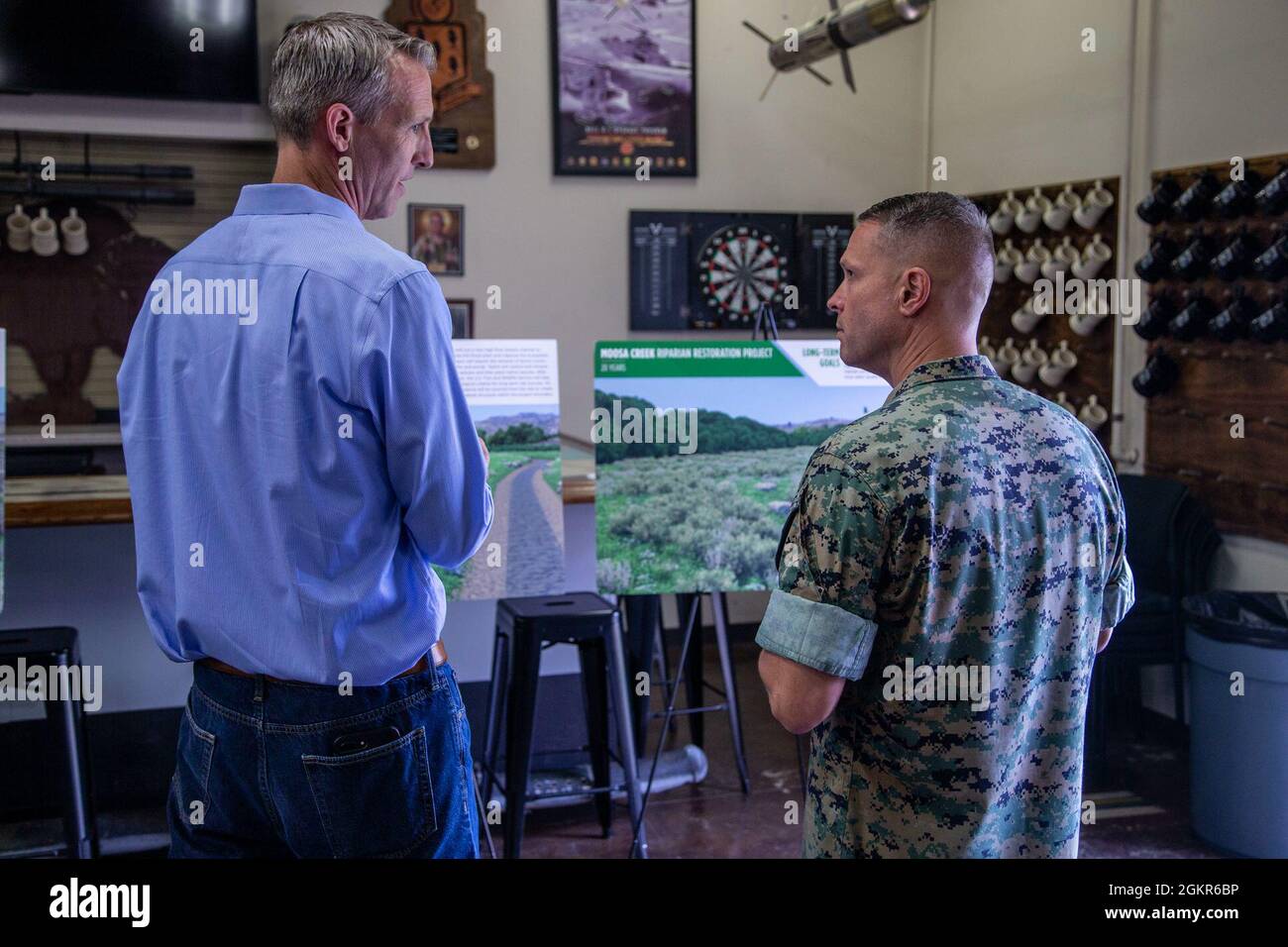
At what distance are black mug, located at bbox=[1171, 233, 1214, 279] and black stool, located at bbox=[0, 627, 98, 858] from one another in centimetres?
365

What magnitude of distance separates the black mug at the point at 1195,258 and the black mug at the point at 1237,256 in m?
0.10

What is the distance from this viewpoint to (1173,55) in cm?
436

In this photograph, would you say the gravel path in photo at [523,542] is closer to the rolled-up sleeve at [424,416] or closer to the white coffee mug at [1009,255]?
the rolled-up sleeve at [424,416]

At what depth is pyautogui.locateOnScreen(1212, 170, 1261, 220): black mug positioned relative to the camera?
394cm

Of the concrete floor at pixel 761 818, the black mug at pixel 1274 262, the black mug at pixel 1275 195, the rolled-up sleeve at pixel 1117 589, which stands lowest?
the concrete floor at pixel 761 818

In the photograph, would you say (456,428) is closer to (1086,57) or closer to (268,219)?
(268,219)

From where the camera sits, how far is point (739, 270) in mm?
6023

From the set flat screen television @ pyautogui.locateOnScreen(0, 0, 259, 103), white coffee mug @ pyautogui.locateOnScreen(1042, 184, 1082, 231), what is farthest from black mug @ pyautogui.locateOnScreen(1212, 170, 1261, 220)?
flat screen television @ pyautogui.locateOnScreen(0, 0, 259, 103)

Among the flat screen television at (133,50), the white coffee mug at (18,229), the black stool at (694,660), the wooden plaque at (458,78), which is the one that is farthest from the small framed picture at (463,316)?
the black stool at (694,660)

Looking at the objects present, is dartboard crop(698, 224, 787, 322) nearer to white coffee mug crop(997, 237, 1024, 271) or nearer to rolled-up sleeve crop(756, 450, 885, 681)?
white coffee mug crop(997, 237, 1024, 271)

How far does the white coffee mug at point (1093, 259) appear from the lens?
15.4 ft

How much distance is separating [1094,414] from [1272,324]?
0.95 m

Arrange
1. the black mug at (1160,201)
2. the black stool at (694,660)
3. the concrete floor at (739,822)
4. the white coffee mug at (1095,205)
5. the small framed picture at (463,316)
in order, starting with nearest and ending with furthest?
the concrete floor at (739,822)
the black stool at (694,660)
the black mug at (1160,201)
the white coffee mug at (1095,205)
the small framed picture at (463,316)

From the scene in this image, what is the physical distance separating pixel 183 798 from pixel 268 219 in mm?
763
